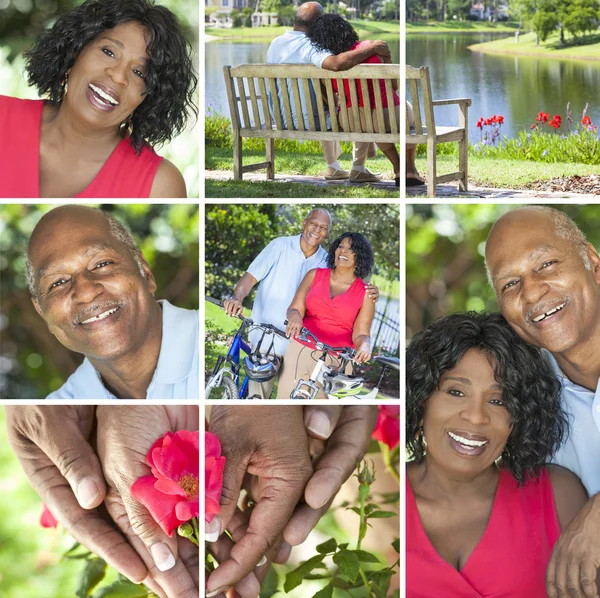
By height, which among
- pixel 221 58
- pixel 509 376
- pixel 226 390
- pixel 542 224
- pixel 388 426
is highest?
pixel 221 58

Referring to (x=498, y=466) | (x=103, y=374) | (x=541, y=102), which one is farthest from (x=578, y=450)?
(x=103, y=374)

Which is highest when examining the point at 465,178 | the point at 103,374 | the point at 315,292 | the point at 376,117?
the point at 376,117

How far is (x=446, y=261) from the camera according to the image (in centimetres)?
312

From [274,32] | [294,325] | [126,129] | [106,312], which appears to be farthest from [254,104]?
[106,312]

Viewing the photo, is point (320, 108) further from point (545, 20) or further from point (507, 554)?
point (507, 554)

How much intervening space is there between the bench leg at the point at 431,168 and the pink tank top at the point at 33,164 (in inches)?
39.1

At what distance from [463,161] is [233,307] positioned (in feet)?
3.28

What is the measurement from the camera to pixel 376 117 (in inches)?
122

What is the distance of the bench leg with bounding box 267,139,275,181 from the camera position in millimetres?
3219

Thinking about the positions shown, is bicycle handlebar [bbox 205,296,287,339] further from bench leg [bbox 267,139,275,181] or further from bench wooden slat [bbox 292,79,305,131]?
bench wooden slat [bbox 292,79,305,131]

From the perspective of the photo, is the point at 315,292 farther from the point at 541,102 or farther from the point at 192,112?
the point at 541,102

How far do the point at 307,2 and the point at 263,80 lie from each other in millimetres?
320

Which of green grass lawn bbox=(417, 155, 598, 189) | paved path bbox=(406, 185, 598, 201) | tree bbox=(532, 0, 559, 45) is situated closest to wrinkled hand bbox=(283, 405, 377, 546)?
paved path bbox=(406, 185, 598, 201)

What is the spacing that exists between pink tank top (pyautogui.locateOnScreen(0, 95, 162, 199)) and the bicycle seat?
1.04 meters
